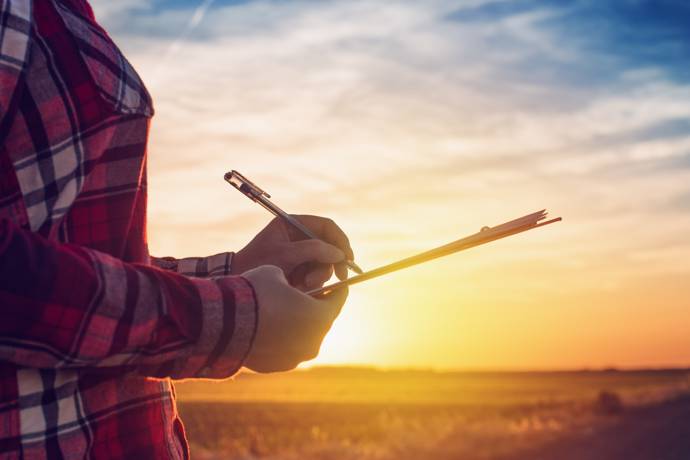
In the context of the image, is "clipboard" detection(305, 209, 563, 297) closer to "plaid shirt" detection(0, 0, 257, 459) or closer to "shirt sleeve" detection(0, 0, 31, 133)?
"plaid shirt" detection(0, 0, 257, 459)

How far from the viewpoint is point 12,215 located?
5.00ft

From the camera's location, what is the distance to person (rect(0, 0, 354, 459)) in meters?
1.40

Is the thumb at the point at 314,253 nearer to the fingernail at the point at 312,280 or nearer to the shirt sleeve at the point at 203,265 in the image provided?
the fingernail at the point at 312,280

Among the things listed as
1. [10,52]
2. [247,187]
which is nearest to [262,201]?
[247,187]

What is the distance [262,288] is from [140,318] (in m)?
0.24

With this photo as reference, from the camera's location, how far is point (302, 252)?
226cm

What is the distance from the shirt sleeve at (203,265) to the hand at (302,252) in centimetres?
4

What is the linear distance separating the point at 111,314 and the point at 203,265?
109cm

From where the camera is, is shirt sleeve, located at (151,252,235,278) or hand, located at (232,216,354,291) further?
shirt sleeve, located at (151,252,235,278)

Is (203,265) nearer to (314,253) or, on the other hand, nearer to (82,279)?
(314,253)

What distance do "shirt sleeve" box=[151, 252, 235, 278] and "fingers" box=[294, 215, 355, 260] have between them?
248mm

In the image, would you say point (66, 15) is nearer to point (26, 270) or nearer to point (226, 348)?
point (26, 270)

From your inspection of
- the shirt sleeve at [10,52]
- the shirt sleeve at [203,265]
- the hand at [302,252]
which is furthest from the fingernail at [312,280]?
the shirt sleeve at [10,52]

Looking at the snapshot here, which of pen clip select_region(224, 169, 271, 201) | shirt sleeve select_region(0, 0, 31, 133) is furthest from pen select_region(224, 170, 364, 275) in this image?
shirt sleeve select_region(0, 0, 31, 133)
